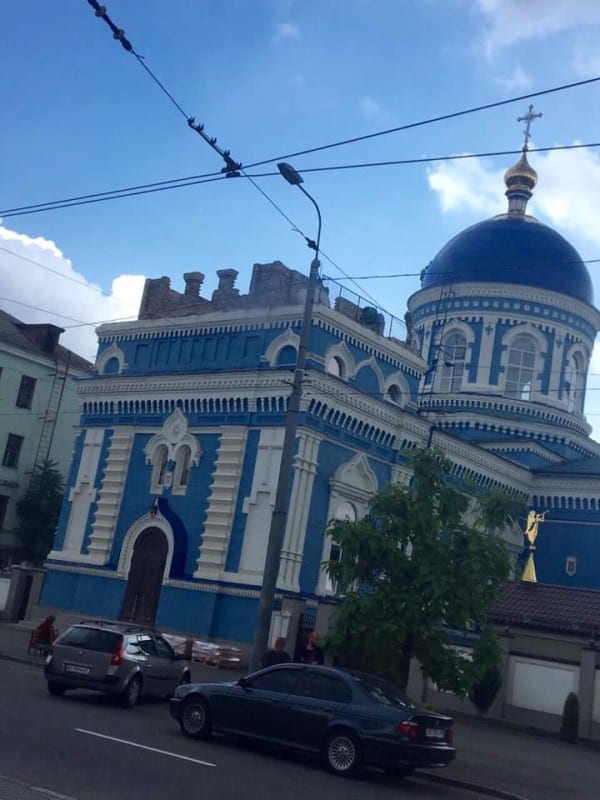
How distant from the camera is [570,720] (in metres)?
21.8

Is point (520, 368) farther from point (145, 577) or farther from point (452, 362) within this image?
point (145, 577)

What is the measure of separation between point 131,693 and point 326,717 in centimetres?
480

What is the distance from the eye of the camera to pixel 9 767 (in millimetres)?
10094

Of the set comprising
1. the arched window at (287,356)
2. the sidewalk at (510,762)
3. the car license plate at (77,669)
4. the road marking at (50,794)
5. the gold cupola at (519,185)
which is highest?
the gold cupola at (519,185)

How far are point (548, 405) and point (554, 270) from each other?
575 cm

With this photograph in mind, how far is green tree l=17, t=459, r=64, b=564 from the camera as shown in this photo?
43906mm

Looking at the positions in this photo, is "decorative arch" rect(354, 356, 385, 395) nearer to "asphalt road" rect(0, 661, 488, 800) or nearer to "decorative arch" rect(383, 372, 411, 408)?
"decorative arch" rect(383, 372, 411, 408)

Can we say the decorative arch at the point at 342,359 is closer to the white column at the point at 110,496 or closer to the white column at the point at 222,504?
the white column at the point at 222,504

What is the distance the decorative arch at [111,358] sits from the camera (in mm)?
32656

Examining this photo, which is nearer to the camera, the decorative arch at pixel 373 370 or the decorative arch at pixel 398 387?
the decorative arch at pixel 373 370

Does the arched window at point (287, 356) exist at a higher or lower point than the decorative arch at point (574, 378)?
lower

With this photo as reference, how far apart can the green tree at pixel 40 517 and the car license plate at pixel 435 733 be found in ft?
108

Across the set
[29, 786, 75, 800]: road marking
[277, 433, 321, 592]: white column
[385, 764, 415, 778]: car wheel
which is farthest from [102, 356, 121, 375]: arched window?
[29, 786, 75, 800]: road marking

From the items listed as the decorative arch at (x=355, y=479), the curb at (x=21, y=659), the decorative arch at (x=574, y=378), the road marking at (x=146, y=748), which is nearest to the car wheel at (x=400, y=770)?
the road marking at (x=146, y=748)
